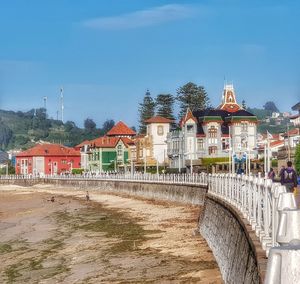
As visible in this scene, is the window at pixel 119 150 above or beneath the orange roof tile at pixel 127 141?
beneath

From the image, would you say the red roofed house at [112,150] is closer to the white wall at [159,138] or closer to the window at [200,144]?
the white wall at [159,138]

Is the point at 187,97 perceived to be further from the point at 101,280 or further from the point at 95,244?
the point at 101,280

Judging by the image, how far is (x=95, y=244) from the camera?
102 ft

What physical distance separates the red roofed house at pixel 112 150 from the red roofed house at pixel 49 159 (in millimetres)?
16596

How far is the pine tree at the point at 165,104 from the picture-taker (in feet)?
507

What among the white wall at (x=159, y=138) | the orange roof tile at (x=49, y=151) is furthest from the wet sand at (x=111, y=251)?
the orange roof tile at (x=49, y=151)

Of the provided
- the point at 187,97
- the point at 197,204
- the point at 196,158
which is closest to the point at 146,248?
the point at 197,204

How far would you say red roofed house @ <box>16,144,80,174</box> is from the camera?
568 feet

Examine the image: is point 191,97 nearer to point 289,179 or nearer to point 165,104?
point 165,104

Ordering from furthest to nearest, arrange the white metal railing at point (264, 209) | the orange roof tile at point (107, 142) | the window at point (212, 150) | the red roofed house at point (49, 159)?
1. the red roofed house at point (49, 159)
2. the orange roof tile at point (107, 142)
3. the window at point (212, 150)
4. the white metal railing at point (264, 209)

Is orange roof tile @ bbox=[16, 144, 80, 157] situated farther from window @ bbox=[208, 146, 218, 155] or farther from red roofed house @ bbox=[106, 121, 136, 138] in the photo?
window @ bbox=[208, 146, 218, 155]

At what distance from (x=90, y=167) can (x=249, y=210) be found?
145753 millimetres

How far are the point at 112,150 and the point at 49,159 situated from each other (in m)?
30.0

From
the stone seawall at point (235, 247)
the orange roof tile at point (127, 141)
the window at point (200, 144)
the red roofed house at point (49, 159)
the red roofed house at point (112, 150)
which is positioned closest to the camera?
the stone seawall at point (235, 247)
